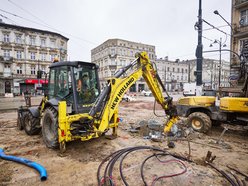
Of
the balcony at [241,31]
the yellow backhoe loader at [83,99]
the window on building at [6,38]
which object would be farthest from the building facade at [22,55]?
the balcony at [241,31]

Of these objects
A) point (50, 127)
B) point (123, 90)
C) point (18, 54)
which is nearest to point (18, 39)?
point (18, 54)

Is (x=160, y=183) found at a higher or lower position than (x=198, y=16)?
lower

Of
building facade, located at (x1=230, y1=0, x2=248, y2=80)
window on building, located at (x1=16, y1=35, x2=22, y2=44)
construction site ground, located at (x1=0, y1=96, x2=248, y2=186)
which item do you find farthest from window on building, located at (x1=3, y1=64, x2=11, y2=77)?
building facade, located at (x1=230, y1=0, x2=248, y2=80)

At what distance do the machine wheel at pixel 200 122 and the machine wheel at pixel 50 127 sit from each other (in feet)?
17.6

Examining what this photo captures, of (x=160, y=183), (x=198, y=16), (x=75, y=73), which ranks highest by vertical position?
(x=198, y=16)

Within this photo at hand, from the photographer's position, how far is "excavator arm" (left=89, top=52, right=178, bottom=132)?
14.7 feet

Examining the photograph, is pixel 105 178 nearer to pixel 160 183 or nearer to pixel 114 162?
pixel 114 162

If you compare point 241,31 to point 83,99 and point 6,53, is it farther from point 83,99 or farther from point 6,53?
point 6,53

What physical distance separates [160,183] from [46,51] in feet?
123

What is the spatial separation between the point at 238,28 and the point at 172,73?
42.0m

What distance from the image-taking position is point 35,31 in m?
32.3

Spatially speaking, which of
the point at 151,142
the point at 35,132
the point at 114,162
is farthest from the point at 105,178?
the point at 35,132

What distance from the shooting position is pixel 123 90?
4.73 metres

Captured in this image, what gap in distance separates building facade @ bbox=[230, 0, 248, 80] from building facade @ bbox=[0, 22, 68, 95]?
33217 millimetres
